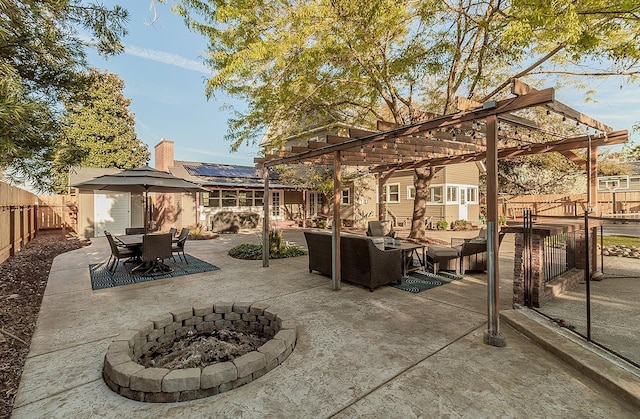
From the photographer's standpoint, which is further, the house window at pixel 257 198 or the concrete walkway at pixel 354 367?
the house window at pixel 257 198

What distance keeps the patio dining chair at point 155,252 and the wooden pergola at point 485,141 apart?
Result: 7.28ft

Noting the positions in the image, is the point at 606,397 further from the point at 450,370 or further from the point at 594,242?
the point at 594,242

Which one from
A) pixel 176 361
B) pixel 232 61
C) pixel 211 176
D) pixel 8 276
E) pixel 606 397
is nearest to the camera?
pixel 606 397

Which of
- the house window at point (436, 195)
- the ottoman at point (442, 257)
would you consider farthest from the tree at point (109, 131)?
the ottoman at point (442, 257)

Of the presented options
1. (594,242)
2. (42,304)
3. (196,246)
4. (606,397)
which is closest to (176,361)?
(42,304)

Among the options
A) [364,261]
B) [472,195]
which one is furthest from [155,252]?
[472,195]

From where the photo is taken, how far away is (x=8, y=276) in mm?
6539

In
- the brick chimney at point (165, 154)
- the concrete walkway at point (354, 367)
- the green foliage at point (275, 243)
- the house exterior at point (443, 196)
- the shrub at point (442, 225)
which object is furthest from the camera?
the house exterior at point (443, 196)

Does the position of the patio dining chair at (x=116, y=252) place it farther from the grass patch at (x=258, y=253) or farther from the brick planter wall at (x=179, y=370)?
the brick planter wall at (x=179, y=370)

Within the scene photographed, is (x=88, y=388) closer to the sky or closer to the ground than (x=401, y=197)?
closer to the ground

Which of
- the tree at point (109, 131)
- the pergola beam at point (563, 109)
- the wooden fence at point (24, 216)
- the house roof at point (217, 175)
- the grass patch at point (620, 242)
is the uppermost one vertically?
the tree at point (109, 131)

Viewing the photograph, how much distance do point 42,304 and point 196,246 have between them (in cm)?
650

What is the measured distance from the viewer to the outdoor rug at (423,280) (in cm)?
571

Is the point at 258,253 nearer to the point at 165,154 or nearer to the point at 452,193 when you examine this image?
the point at 165,154
